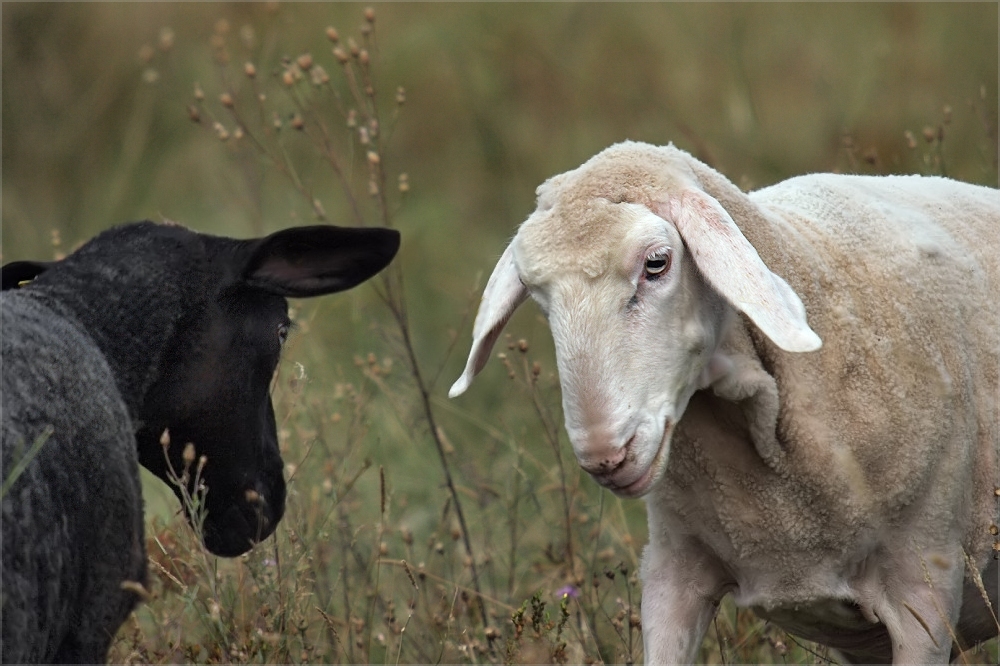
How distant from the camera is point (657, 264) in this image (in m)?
2.88

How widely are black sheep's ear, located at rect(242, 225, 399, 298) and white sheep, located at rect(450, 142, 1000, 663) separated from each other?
683 mm

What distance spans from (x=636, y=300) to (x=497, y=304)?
39 cm

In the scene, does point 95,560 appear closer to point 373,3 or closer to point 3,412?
point 3,412

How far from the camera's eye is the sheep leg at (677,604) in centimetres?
332

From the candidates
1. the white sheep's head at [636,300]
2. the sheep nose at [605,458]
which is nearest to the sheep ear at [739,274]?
the white sheep's head at [636,300]

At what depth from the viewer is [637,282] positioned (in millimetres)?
2861

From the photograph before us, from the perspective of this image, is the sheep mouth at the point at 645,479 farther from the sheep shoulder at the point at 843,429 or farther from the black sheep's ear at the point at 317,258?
the black sheep's ear at the point at 317,258

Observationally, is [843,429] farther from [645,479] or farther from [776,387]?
[645,479]

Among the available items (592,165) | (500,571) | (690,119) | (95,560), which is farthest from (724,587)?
(690,119)

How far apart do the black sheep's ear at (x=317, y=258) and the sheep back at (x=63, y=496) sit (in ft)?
1.83

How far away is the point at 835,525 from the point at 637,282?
0.79 metres

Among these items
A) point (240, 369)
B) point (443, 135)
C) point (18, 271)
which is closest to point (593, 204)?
point (240, 369)

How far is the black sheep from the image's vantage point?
2.88 meters

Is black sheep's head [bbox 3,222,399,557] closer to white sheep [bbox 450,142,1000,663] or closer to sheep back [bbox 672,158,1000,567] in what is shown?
white sheep [bbox 450,142,1000,663]
